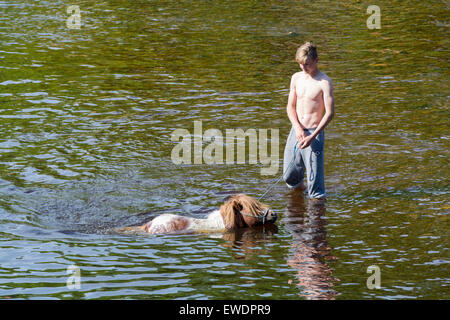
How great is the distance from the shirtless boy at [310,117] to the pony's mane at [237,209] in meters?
1.24

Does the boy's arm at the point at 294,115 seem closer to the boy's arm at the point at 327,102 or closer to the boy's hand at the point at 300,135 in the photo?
the boy's hand at the point at 300,135

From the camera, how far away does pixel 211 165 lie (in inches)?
516

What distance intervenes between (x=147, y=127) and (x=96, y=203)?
13.4 feet

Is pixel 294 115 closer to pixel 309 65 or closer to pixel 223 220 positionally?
pixel 309 65

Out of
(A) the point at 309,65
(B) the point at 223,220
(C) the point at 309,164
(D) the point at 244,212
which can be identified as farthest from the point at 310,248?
(A) the point at 309,65

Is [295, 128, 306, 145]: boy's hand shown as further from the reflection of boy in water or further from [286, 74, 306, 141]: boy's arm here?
the reflection of boy in water

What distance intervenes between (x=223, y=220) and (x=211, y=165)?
119 inches

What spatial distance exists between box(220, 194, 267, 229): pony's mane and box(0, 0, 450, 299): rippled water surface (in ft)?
0.68

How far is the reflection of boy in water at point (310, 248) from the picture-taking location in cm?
820

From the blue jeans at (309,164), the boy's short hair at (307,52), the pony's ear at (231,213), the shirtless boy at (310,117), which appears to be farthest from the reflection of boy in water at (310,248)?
the boy's short hair at (307,52)

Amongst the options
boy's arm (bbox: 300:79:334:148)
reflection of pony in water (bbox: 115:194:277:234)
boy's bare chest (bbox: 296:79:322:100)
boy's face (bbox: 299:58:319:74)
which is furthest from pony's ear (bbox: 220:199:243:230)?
boy's face (bbox: 299:58:319:74)

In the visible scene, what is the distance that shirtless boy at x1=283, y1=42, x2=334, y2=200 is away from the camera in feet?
34.5
